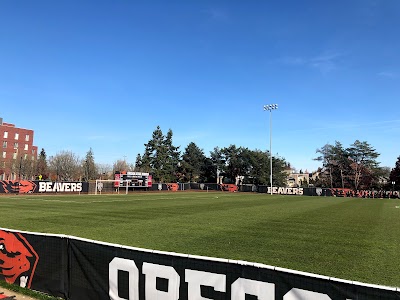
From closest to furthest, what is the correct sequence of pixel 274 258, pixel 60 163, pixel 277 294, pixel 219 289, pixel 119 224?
pixel 277 294 → pixel 219 289 → pixel 274 258 → pixel 119 224 → pixel 60 163

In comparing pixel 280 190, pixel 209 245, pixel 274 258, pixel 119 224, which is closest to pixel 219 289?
pixel 274 258

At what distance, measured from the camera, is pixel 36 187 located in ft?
139

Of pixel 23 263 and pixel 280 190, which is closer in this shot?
pixel 23 263

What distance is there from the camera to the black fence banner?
3.67 m

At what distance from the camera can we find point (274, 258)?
8992mm

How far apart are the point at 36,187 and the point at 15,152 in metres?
64.4

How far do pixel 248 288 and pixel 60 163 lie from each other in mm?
90323

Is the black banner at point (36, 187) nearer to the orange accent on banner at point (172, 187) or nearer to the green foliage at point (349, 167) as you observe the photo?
the orange accent on banner at point (172, 187)

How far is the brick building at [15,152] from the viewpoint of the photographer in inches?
3265

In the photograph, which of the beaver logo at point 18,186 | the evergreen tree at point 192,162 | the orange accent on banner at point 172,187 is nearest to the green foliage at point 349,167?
the evergreen tree at point 192,162

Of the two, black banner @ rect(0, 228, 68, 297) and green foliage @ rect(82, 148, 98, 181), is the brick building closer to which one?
green foliage @ rect(82, 148, 98, 181)

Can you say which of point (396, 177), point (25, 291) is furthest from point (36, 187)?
point (396, 177)

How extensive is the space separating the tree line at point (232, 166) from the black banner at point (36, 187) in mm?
41305

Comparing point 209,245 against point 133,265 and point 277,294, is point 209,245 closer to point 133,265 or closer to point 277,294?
point 133,265
